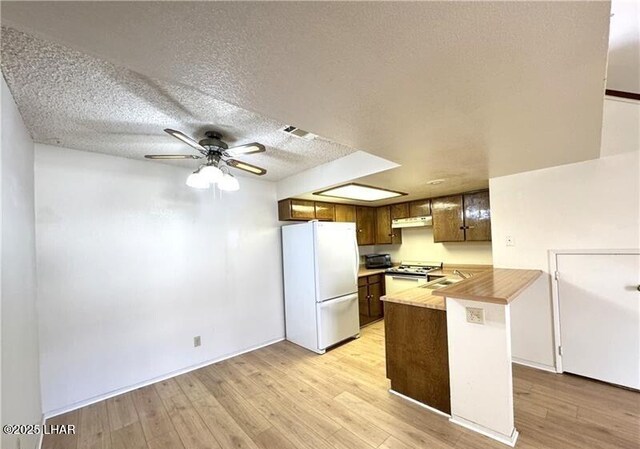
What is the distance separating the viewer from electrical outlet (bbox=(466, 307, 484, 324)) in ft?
5.98

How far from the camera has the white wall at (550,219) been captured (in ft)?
7.27

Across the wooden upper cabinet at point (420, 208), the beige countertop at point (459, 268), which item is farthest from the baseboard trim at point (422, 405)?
the wooden upper cabinet at point (420, 208)

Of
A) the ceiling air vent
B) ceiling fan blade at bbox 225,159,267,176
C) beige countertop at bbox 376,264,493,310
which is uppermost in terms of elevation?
the ceiling air vent

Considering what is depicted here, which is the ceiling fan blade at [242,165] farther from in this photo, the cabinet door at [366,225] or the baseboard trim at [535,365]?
the baseboard trim at [535,365]

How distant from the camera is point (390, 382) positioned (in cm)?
244

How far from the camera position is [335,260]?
11.7 ft

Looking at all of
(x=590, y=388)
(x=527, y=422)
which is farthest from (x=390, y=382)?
(x=590, y=388)

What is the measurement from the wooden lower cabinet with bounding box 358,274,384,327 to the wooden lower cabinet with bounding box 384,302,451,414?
1.76 metres

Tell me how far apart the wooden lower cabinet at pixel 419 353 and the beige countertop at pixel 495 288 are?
0.25 m

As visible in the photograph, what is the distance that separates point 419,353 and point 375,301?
224 centimetres

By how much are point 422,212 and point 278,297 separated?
271 centimetres

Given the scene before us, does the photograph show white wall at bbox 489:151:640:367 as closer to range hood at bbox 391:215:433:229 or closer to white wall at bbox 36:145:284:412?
range hood at bbox 391:215:433:229

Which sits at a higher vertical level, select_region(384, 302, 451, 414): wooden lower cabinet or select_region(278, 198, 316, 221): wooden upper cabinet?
select_region(278, 198, 316, 221): wooden upper cabinet

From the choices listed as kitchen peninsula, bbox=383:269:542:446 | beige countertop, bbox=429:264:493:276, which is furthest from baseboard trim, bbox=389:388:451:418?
beige countertop, bbox=429:264:493:276
